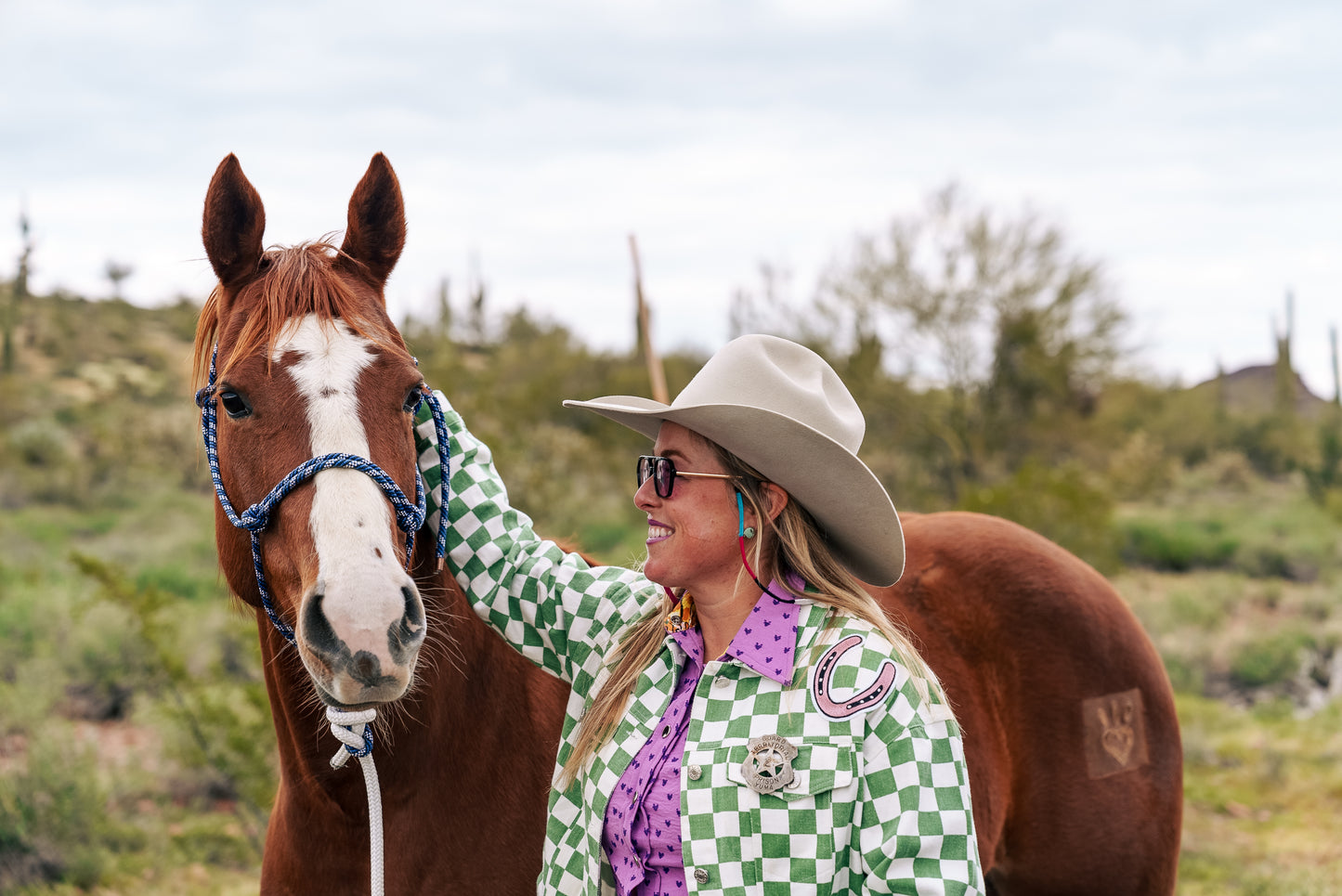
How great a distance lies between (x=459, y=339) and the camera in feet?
115

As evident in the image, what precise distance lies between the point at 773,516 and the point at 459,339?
112 feet

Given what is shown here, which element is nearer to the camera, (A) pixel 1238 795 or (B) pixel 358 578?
(B) pixel 358 578

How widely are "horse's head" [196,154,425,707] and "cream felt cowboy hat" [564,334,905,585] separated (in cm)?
51

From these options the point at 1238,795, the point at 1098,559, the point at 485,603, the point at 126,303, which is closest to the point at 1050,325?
the point at 1098,559

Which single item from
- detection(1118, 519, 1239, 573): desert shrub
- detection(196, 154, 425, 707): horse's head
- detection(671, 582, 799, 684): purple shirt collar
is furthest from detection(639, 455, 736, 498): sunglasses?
detection(1118, 519, 1239, 573): desert shrub

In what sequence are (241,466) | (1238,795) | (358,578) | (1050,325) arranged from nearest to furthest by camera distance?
1. (358,578)
2. (241,466)
3. (1238,795)
4. (1050,325)

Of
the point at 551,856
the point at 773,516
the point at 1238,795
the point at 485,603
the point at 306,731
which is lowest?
the point at 1238,795

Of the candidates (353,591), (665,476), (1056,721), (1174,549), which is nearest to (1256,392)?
(1174,549)

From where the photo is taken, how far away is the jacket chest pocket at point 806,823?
160cm

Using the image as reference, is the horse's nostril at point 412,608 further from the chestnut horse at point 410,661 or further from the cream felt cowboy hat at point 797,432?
the cream felt cowboy hat at point 797,432

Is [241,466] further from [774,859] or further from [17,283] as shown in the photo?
[17,283]

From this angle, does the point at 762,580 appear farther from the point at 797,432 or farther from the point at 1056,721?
the point at 1056,721

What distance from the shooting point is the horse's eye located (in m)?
1.94

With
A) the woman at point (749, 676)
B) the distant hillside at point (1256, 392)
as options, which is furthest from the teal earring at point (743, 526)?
the distant hillside at point (1256, 392)
